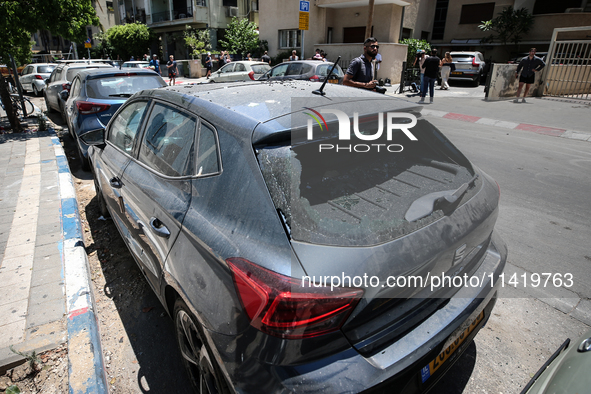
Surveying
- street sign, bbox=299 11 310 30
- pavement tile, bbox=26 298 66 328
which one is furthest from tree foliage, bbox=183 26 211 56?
pavement tile, bbox=26 298 66 328

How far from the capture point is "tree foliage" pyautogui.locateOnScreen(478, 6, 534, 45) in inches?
1013

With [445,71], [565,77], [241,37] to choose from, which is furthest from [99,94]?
[241,37]

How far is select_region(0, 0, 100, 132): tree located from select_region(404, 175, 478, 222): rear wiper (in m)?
9.62

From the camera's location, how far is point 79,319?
2.76 meters

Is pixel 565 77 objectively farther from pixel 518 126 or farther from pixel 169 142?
pixel 169 142

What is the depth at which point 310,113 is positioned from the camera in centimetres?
203

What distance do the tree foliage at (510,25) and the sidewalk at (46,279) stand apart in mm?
30244

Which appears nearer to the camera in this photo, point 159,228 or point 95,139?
point 159,228

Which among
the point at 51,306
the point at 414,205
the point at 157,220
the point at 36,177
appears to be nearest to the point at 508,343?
the point at 414,205

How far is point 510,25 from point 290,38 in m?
15.9

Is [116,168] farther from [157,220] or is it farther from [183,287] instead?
[183,287]

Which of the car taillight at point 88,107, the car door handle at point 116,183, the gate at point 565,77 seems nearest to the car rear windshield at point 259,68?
the car taillight at point 88,107

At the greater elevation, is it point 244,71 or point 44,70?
point 244,71

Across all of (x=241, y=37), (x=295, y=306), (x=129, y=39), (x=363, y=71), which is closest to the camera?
(x=295, y=306)
